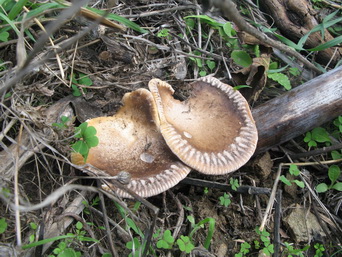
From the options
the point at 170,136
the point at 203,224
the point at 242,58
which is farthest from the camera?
the point at 242,58

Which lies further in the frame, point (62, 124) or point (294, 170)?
point (294, 170)

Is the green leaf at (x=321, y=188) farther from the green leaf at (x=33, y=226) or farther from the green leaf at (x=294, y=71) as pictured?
the green leaf at (x=33, y=226)

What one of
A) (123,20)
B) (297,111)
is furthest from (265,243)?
(123,20)

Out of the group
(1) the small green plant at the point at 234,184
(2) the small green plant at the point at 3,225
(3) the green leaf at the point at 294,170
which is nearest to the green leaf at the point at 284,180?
(3) the green leaf at the point at 294,170

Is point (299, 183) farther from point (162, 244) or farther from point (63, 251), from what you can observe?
point (63, 251)

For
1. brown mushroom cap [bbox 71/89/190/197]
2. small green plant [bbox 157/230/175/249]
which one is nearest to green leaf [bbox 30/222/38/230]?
brown mushroom cap [bbox 71/89/190/197]

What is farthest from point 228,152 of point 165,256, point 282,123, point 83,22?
point 83,22

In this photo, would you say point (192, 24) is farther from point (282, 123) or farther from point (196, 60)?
point (282, 123)
